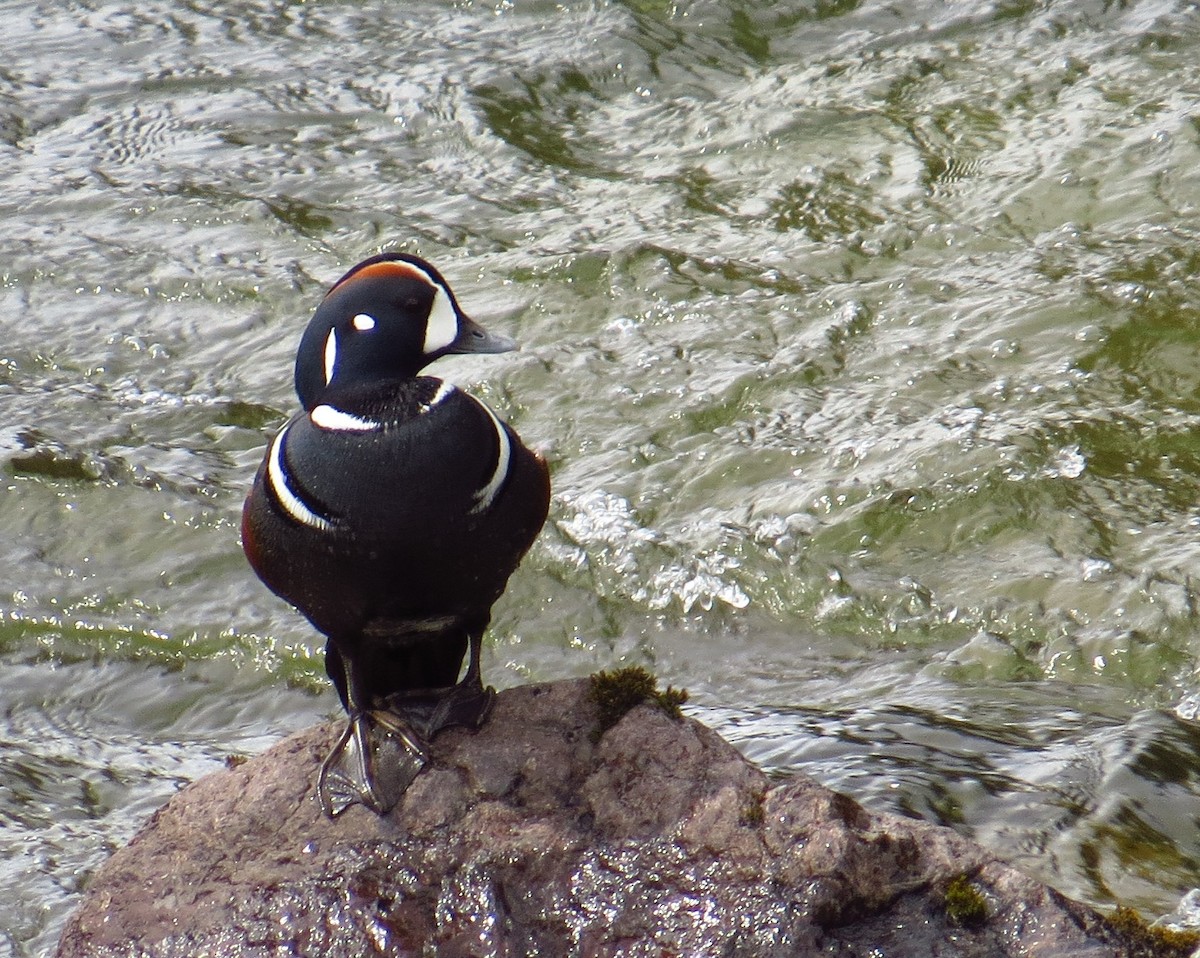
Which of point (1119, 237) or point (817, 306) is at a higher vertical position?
point (1119, 237)

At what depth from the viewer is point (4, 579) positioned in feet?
21.5

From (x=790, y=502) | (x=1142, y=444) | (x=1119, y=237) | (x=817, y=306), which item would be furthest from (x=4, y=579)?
(x=1119, y=237)

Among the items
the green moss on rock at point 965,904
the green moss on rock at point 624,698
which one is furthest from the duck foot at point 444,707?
the green moss on rock at point 965,904

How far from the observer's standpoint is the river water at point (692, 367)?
5258 millimetres

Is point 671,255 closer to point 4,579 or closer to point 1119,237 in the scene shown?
point 1119,237

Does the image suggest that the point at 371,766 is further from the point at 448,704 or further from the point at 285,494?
the point at 285,494

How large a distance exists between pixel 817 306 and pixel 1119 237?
1.56m

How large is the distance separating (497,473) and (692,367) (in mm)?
4109

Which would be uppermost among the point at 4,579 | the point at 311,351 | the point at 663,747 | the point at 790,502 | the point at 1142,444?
the point at 311,351

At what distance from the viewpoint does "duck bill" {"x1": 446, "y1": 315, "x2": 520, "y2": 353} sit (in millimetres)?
3777

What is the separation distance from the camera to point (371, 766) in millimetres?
3551

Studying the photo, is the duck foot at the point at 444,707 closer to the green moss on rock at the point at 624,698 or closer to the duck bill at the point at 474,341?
the green moss on rock at the point at 624,698

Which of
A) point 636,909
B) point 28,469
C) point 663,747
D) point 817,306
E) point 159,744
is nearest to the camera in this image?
point 636,909

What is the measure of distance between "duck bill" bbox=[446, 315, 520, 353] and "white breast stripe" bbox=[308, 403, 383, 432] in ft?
1.21
